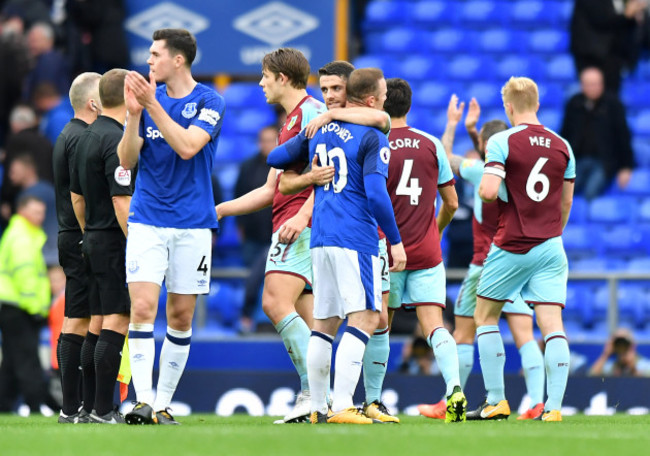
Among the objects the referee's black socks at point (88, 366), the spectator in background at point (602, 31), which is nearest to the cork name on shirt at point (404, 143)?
the referee's black socks at point (88, 366)

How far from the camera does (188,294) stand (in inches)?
276

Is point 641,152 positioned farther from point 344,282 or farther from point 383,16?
point 344,282

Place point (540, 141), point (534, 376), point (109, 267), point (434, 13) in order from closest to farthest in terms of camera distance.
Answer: point (109, 267), point (540, 141), point (534, 376), point (434, 13)

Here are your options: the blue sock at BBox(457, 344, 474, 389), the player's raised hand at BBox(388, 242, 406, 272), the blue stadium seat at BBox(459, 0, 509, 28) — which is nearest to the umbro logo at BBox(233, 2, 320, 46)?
the blue stadium seat at BBox(459, 0, 509, 28)

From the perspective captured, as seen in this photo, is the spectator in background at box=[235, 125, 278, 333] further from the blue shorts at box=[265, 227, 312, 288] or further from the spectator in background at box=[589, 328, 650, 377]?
the blue shorts at box=[265, 227, 312, 288]

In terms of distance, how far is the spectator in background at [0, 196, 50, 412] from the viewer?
1112 cm

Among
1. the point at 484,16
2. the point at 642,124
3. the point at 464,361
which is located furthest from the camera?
the point at 484,16

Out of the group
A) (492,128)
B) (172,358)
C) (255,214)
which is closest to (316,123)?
(172,358)

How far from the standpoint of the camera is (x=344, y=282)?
6.82 metres

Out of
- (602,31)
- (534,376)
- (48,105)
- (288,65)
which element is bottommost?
(534,376)

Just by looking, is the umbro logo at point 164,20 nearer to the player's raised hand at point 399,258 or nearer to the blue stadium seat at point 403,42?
the blue stadium seat at point 403,42

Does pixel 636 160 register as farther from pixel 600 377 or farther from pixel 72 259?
pixel 72 259

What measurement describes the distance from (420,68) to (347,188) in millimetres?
8979

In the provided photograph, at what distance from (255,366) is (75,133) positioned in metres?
4.34
